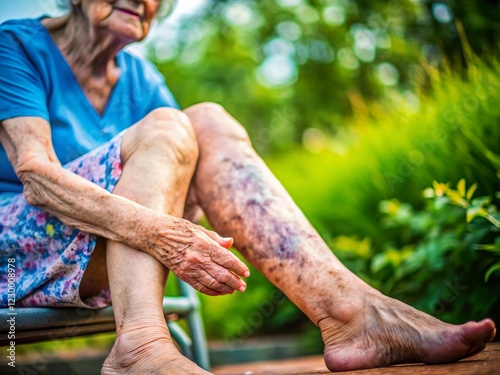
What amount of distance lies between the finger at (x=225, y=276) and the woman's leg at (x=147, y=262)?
0.15 meters

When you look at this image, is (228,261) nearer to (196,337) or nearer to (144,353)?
(144,353)

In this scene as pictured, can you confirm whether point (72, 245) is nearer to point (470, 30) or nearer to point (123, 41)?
point (123, 41)

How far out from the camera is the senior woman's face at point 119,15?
5.58ft

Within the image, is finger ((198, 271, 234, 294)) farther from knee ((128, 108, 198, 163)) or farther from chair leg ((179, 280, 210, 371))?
chair leg ((179, 280, 210, 371))

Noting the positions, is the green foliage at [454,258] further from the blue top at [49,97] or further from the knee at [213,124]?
the blue top at [49,97]

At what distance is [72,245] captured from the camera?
1.41 m

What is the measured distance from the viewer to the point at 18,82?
5.25 ft

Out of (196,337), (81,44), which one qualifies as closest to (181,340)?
(196,337)

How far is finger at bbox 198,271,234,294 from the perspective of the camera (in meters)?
1.27

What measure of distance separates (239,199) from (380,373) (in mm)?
627

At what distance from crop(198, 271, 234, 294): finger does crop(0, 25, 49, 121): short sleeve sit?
70cm

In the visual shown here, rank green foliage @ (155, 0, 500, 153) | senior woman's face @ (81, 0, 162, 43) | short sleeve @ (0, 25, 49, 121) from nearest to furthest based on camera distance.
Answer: short sleeve @ (0, 25, 49, 121) → senior woman's face @ (81, 0, 162, 43) → green foliage @ (155, 0, 500, 153)

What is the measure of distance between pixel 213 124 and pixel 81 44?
53 centimetres

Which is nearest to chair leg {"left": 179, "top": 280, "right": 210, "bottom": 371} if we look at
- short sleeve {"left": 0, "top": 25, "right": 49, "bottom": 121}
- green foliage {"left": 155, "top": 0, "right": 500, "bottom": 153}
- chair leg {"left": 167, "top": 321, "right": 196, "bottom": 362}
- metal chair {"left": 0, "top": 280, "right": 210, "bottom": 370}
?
chair leg {"left": 167, "top": 321, "right": 196, "bottom": 362}
